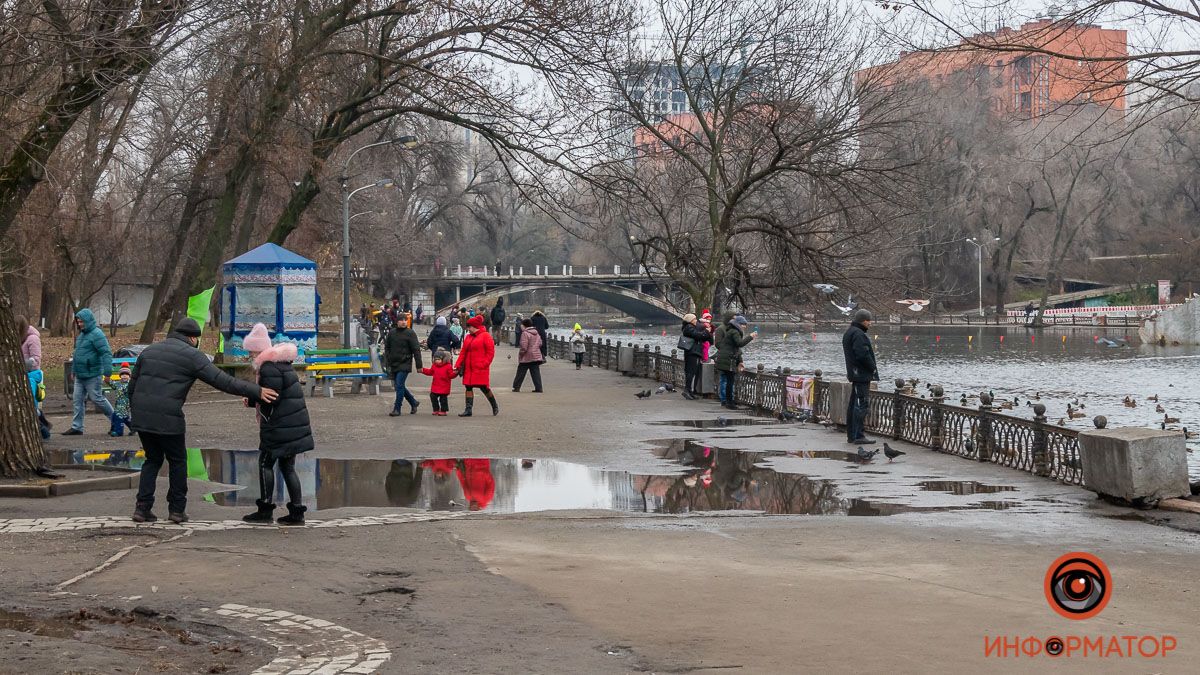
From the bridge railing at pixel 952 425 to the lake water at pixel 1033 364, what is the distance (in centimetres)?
628

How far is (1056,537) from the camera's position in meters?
11.1

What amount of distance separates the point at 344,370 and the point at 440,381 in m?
5.55

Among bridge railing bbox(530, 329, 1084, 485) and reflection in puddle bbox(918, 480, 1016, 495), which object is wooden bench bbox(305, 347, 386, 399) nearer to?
bridge railing bbox(530, 329, 1084, 485)

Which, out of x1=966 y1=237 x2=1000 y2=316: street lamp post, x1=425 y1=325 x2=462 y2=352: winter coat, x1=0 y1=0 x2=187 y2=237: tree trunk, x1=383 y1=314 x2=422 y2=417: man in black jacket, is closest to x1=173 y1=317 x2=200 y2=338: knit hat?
x1=0 y1=0 x2=187 y2=237: tree trunk

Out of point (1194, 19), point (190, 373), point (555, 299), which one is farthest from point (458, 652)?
point (555, 299)

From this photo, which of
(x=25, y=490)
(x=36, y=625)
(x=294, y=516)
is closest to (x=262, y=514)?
(x=294, y=516)

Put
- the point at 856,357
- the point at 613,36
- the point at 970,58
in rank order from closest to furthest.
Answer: the point at 970,58 → the point at 856,357 → the point at 613,36

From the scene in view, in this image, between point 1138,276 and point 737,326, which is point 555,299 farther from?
point 737,326

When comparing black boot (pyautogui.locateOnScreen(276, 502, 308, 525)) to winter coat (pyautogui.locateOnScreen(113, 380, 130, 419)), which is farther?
winter coat (pyautogui.locateOnScreen(113, 380, 130, 419))

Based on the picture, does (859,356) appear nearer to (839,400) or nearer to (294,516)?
(839,400)

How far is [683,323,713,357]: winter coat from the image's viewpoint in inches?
1051

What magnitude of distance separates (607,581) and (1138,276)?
88310 mm

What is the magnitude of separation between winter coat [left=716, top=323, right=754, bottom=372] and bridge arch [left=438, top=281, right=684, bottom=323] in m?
72.4

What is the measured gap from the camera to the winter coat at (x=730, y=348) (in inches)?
985
